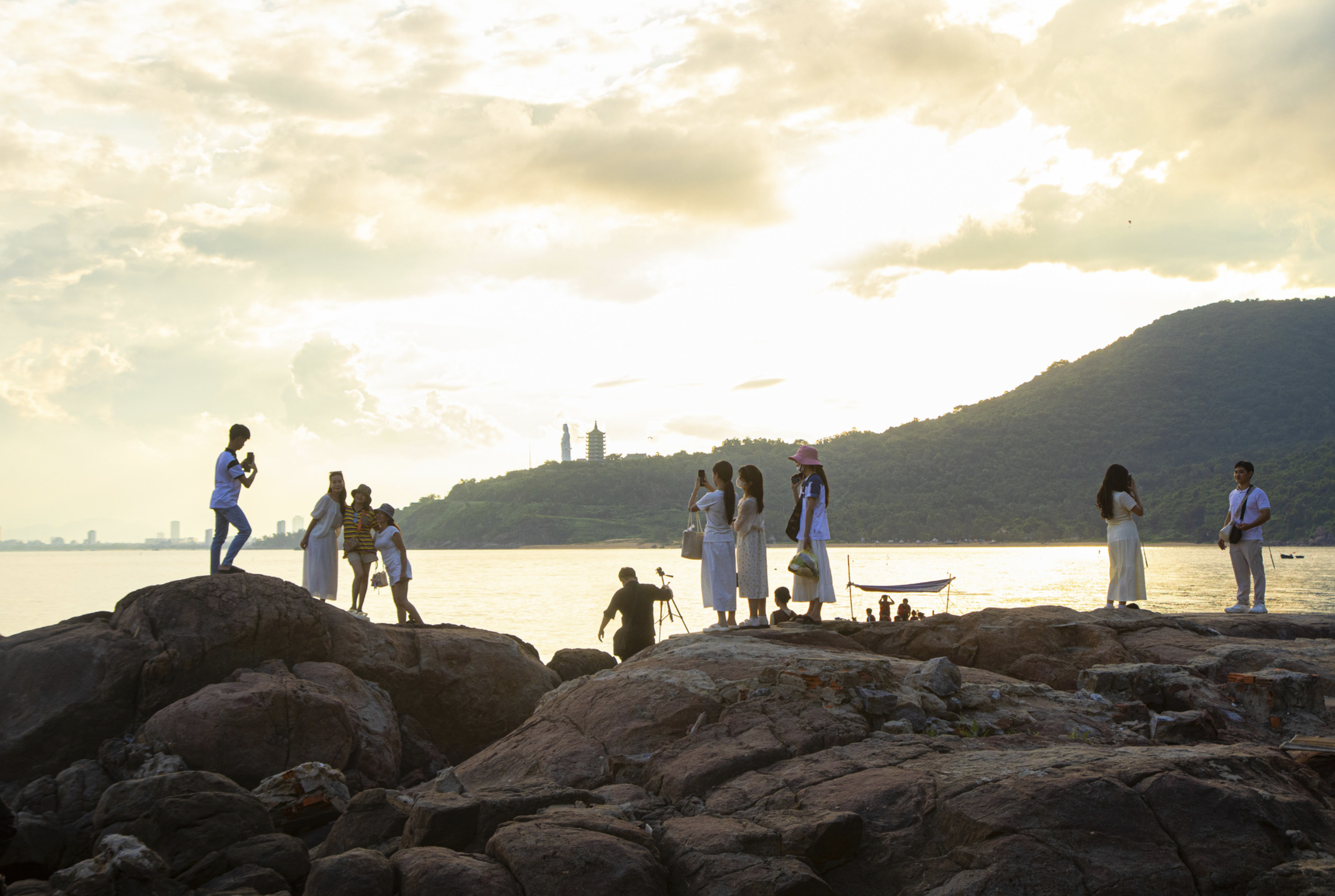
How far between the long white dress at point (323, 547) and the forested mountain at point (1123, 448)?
77.8 m

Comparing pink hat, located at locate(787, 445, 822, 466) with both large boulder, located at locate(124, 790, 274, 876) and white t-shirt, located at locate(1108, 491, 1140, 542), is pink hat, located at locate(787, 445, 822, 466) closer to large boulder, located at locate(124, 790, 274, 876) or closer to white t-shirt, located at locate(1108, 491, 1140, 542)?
white t-shirt, located at locate(1108, 491, 1140, 542)

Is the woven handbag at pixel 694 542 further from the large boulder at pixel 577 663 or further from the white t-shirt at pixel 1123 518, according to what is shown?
the white t-shirt at pixel 1123 518

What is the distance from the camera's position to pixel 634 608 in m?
12.3

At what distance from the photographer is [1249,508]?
486 inches

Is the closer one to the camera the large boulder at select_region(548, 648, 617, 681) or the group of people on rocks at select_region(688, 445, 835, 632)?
the group of people on rocks at select_region(688, 445, 835, 632)

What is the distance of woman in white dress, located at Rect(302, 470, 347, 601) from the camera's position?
12961 millimetres

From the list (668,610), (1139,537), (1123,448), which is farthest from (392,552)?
(1123,448)

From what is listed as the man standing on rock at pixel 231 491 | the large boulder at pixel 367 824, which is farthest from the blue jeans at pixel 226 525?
the large boulder at pixel 367 824

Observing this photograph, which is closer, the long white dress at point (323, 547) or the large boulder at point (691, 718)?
the large boulder at point (691, 718)

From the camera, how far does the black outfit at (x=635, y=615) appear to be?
12.3 metres

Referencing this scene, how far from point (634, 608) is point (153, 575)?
95687 mm

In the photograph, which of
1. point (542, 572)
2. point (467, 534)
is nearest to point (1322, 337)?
point (542, 572)

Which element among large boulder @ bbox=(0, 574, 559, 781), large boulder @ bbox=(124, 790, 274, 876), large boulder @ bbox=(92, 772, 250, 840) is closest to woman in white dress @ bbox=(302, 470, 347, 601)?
large boulder @ bbox=(0, 574, 559, 781)

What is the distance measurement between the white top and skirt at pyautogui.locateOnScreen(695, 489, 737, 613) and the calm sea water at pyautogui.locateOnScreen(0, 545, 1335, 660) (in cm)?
406
